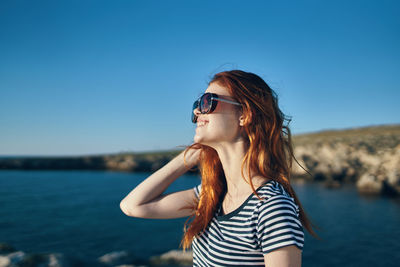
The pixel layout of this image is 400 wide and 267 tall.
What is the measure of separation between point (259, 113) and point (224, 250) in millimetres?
881

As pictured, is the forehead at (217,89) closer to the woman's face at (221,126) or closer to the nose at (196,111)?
the woman's face at (221,126)

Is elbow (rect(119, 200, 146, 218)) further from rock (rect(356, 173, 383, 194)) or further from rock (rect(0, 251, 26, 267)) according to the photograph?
rock (rect(356, 173, 383, 194))

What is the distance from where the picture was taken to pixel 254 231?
1361mm

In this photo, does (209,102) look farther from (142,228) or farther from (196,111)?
(142,228)

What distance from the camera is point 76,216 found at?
12172 mm

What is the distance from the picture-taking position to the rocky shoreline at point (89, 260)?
20.1 ft

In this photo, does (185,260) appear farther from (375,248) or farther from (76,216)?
(76,216)

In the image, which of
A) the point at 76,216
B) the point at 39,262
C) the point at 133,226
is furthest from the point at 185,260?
the point at 76,216

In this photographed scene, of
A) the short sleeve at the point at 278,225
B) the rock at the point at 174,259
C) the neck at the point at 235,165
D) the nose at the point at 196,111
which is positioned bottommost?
the rock at the point at 174,259

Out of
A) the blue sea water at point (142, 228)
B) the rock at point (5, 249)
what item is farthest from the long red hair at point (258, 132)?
the rock at point (5, 249)

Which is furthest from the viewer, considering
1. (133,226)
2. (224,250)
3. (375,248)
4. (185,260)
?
(133,226)

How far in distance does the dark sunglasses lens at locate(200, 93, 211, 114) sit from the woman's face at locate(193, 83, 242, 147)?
0.03m

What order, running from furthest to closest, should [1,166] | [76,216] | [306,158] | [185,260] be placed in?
[1,166]
[306,158]
[76,216]
[185,260]

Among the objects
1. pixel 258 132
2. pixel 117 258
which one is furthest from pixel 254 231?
pixel 117 258
